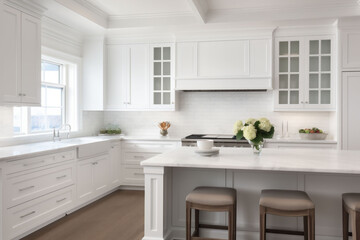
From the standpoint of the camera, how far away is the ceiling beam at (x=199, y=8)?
4.52m

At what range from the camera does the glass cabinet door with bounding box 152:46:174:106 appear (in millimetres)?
6066

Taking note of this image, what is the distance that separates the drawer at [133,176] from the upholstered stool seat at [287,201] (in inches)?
130

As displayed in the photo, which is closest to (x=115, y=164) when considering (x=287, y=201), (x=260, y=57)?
(x=260, y=57)

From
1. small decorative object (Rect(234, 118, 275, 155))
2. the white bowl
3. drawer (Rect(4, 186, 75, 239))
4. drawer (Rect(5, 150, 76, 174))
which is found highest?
small decorative object (Rect(234, 118, 275, 155))

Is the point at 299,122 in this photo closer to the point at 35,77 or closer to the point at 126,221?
the point at 126,221

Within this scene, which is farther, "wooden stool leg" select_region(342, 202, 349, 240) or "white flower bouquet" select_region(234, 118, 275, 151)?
"white flower bouquet" select_region(234, 118, 275, 151)

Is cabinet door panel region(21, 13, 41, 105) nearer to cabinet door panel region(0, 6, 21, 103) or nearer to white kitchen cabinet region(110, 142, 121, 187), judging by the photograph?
cabinet door panel region(0, 6, 21, 103)

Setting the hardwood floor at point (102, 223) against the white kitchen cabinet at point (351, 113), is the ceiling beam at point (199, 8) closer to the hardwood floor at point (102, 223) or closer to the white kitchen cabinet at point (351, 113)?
the white kitchen cabinet at point (351, 113)

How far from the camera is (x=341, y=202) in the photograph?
123 inches

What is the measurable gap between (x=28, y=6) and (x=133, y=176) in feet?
10.3

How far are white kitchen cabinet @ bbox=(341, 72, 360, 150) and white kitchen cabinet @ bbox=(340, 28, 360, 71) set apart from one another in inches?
4.8

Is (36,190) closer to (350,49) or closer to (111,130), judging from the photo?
(111,130)

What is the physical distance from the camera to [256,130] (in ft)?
10.7

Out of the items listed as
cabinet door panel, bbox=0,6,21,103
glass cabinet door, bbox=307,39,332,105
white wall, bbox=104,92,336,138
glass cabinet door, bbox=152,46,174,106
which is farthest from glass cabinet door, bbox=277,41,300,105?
cabinet door panel, bbox=0,6,21,103
